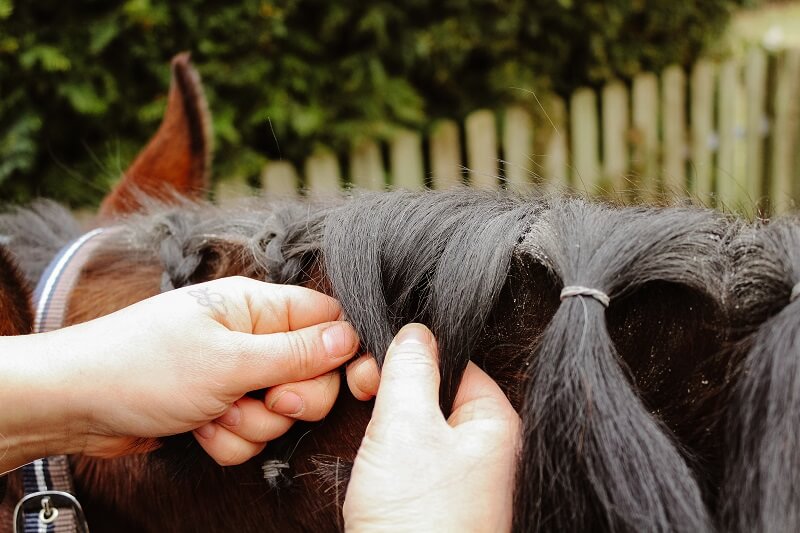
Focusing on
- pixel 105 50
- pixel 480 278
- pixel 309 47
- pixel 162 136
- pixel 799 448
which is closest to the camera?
pixel 799 448

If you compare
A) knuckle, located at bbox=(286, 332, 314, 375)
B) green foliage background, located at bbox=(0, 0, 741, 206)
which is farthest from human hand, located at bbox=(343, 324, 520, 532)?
green foliage background, located at bbox=(0, 0, 741, 206)

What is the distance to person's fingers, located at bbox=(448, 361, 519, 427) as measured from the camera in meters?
0.82

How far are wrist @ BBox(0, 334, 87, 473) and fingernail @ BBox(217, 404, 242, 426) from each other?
194 millimetres

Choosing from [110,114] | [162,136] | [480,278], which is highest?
[110,114]

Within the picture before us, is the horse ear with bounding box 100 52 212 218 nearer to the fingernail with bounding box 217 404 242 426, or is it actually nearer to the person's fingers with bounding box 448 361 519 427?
the fingernail with bounding box 217 404 242 426

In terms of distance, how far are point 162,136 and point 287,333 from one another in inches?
38.7

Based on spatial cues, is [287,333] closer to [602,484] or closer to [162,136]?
[602,484]

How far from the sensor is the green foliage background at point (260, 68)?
2.76 meters

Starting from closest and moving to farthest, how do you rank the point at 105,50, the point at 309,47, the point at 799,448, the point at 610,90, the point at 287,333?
the point at 799,448 < the point at 287,333 < the point at 105,50 < the point at 309,47 < the point at 610,90

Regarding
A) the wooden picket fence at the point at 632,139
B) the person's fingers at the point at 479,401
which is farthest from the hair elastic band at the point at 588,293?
the wooden picket fence at the point at 632,139

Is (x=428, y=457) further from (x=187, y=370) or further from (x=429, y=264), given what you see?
(x=187, y=370)

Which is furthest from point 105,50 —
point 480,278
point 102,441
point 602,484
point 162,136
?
point 602,484

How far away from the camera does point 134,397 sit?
0.91 metres

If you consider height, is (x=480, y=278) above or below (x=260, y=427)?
above
